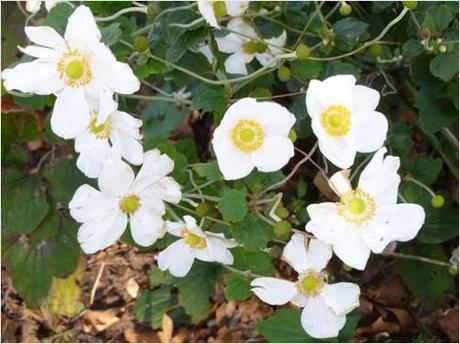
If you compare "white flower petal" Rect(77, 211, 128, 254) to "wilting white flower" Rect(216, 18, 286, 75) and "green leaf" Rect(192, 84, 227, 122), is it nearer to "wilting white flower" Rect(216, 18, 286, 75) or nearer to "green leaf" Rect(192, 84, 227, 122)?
"green leaf" Rect(192, 84, 227, 122)

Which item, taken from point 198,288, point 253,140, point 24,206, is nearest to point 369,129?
point 253,140

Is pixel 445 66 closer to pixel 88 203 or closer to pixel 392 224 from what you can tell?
pixel 392 224

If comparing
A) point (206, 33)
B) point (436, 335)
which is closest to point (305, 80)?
point (206, 33)

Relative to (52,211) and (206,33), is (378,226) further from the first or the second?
(52,211)

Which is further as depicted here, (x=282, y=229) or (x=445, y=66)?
(x=445, y=66)

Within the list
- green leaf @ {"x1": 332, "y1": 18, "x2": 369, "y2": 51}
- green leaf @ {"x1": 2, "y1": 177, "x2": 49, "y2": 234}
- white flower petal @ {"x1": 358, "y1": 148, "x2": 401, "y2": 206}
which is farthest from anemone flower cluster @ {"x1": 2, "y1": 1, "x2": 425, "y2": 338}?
green leaf @ {"x1": 2, "y1": 177, "x2": 49, "y2": 234}

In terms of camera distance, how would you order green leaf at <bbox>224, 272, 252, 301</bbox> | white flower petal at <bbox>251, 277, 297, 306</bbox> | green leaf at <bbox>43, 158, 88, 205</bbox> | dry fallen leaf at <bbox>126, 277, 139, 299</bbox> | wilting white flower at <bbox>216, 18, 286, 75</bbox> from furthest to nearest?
dry fallen leaf at <bbox>126, 277, 139, 299</bbox>
green leaf at <bbox>43, 158, 88, 205</bbox>
wilting white flower at <bbox>216, 18, 286, 75</bbox>
green leaf at <bbox>224, 272, 252, 301</bbox>
white flower petal at <bbox>251, 277, 297, 306</bbox>
